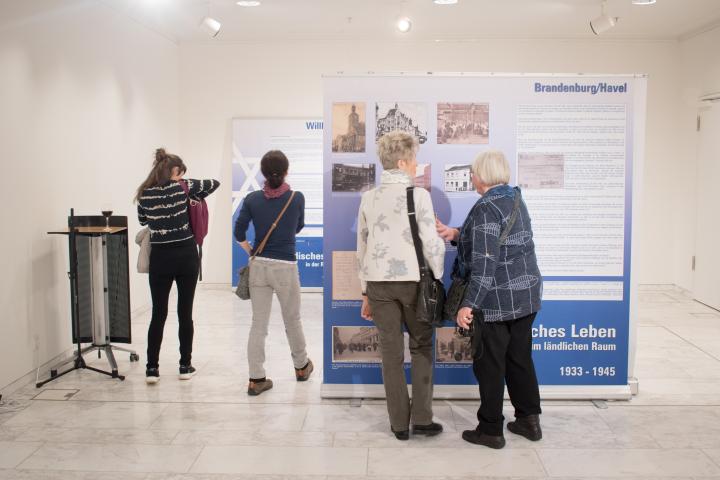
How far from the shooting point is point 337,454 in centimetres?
370

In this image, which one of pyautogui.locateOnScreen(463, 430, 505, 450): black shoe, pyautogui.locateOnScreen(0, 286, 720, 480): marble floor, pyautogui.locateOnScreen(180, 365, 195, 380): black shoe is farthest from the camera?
pyautogui.locateOnScreen(180, 365, 195, 380): black shoe

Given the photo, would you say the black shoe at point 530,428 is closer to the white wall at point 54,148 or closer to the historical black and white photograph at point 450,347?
the historical black and white photograph at point 450,347

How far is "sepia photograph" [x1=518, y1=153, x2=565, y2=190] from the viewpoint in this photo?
4.28 meters

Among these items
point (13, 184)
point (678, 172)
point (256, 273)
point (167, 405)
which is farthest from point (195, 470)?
point (678, 172)

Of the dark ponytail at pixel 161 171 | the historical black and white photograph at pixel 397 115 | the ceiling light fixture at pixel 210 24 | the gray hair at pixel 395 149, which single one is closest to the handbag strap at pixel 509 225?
the gray hair at pixel 395 149

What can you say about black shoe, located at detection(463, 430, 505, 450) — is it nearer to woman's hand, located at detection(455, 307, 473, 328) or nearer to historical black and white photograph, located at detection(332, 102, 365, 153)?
woman's hand, located at detection(455, 307, 473, 328)

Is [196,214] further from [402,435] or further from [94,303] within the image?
[402,435]

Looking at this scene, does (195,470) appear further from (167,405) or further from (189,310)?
(189,310)

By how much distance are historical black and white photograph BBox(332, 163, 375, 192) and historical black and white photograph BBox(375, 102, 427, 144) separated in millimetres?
188

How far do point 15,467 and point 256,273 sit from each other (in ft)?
5.30

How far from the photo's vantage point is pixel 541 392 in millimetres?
4426

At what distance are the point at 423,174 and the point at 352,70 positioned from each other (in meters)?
4.45

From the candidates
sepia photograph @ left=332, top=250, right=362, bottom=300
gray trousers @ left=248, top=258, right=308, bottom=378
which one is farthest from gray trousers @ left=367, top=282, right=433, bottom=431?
gray trousers @ left=248, top=258, right=308, bottom=378

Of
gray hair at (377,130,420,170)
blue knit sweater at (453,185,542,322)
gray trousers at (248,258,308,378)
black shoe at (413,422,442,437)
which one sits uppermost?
gray hair at (377,130,420,170)
